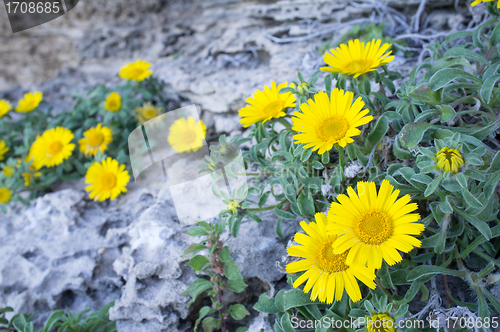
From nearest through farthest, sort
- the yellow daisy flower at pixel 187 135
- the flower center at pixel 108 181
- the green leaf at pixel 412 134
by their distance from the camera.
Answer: the green leaf at pixel 412 134, the yellow daisy flower at pixel 187 135, the flower center at pixel 108 181

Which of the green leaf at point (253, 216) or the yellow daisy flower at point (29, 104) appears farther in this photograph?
the yellow daisy flower at point (29, 104)

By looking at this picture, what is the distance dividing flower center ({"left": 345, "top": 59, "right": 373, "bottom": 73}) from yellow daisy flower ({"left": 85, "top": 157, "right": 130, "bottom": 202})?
1.71 m

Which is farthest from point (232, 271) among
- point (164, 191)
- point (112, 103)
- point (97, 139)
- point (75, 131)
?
point (75, 131)

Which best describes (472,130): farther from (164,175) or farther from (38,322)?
(38,322)

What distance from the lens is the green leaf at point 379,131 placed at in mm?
1546

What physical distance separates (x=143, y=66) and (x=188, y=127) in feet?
3.10

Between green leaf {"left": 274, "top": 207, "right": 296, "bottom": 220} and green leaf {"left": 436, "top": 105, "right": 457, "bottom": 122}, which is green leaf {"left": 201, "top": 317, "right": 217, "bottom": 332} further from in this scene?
green leaf {"left": 436, "top": 105, "right": 457, "bottom": 122}

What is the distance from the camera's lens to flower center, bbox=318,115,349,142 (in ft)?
4.55

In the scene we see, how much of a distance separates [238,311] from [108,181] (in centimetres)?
139

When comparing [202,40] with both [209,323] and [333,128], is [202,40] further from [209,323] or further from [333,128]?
[209,323]

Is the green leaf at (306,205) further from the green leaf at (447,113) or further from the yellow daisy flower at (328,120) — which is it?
the green leaf at (447,113)

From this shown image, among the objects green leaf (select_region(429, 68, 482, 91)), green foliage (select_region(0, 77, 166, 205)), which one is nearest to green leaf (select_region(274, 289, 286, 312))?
green leaf (select_region(429, 68, 482, 91))

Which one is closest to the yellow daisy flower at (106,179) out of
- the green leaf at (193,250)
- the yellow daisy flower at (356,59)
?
the green leaf at (193,250)

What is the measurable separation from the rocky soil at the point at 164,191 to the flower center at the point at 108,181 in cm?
19
